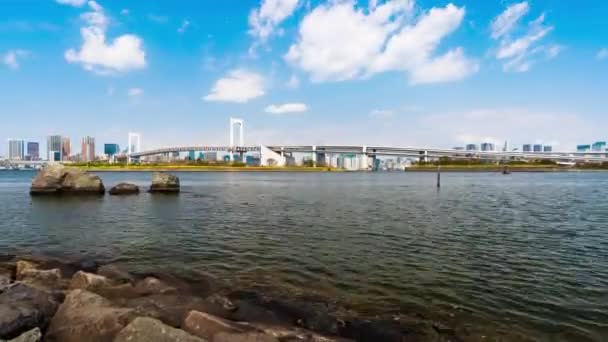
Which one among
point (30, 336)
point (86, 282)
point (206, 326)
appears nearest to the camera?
point (30, 336)

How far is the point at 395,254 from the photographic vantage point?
40.2 ft

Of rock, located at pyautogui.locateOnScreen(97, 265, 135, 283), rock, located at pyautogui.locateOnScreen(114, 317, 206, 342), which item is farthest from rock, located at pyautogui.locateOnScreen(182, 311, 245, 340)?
rock, located at pyautogui.locateOnScreen(97, 265, 135, 283)

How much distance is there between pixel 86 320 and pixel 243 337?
3.00m

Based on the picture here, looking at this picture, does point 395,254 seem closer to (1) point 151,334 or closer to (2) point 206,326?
(2) point 206,326

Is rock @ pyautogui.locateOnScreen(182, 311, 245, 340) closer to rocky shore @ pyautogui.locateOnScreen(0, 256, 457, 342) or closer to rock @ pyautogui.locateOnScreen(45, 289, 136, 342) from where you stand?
rocky shore @ pyautogui.locateOnScreen(0, 256, 457, 342)

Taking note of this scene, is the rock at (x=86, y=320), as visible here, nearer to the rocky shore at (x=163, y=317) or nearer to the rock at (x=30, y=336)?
the rocky shore at (x=163, y=317)

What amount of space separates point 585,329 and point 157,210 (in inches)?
968

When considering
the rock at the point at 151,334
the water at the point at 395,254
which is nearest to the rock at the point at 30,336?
the rock at the point at 151,334

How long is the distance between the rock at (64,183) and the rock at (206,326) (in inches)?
1517

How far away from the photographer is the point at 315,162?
189875mm

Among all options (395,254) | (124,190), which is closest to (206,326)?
(395,254)

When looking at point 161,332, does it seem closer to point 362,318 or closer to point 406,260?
point 362,318

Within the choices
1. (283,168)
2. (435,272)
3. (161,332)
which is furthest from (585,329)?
(283,168)

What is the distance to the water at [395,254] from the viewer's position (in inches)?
299
